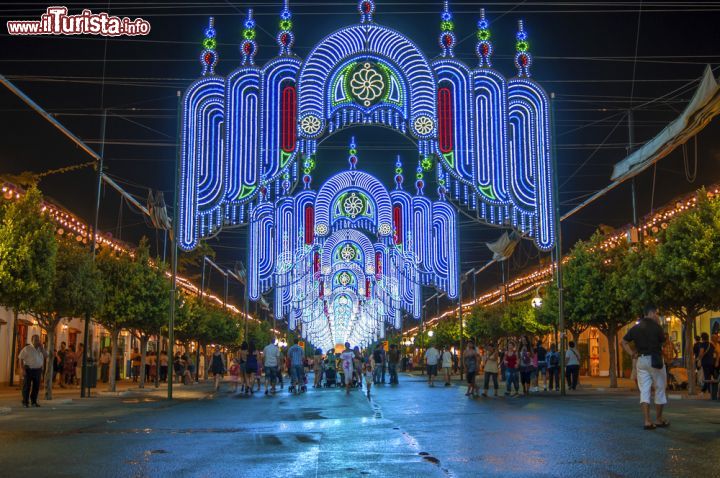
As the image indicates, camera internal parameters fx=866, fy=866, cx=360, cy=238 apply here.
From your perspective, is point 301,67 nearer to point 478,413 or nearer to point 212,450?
point 478,413

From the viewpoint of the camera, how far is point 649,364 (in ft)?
44.3

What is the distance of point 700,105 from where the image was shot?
66.5 ft

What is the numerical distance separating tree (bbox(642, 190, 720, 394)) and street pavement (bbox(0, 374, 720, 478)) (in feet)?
14.6

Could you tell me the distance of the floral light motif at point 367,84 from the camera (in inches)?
1057

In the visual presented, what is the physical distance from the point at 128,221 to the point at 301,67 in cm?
4599

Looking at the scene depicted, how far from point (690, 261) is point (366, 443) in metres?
14.5

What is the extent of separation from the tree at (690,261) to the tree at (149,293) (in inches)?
709

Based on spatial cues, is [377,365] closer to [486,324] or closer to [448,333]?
[486,324]

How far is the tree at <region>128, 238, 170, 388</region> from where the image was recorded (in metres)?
32.6

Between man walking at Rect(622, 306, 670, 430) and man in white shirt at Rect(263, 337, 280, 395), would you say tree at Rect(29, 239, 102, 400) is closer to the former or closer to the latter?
man in white shirt at Rect(263, 337, 280, 395)

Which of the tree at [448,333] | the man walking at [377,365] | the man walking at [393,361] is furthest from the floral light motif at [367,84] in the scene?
the tree at [448,333]

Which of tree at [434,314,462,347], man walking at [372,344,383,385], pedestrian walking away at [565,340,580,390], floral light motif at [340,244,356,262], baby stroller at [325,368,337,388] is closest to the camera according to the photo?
pedestrian walking away at [565,340,580,390]

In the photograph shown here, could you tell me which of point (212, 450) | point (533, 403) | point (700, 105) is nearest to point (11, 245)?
point (212, 450)

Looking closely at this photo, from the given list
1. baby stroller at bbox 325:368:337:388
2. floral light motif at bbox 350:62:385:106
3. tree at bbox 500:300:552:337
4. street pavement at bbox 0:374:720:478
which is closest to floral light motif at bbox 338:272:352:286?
tree at bbox 500:300:552:337
